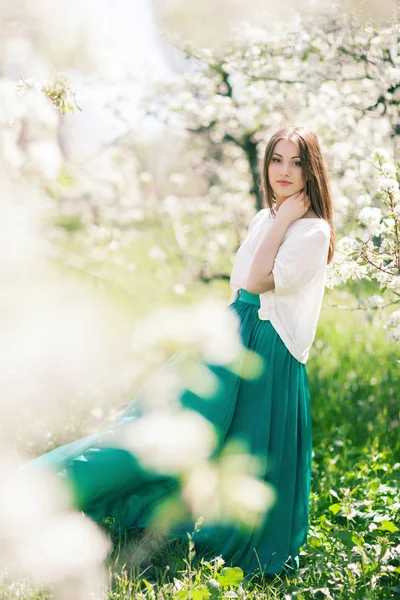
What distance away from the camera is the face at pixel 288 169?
7.34 ft

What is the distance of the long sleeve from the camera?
213 centimetres

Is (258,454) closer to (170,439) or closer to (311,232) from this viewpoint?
(170,439)

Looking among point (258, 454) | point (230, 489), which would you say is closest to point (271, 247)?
point (258, 454)

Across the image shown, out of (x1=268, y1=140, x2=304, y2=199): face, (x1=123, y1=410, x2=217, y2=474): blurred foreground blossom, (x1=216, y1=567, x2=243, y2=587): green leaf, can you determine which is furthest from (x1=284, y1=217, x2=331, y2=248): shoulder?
(x1=216, y1=567, x2=243, y2=587): green leaf

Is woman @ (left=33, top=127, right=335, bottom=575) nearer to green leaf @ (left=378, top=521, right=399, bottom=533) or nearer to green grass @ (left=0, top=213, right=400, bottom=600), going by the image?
green grass @ (left=0, top=213, right=400, bottom=600)

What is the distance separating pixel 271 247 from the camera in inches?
86.8

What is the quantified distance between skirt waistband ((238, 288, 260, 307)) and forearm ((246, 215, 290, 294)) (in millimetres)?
131

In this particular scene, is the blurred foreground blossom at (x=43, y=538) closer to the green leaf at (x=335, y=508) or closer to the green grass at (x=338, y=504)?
the green grass at (x=338, y=504)

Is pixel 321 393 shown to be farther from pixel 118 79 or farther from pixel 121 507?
pixel 118 79

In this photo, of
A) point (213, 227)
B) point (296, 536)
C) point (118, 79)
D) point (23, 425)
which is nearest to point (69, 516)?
point (296, 536)

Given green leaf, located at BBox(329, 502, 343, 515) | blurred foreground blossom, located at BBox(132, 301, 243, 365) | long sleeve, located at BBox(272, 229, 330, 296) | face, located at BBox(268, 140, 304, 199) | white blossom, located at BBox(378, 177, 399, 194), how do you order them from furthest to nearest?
green leaf, located at BBox(329, 502, 343, 515) → blurred foreground blossom, located at BBox(132, 301, 243, 365) → face, located at BBox(268, 140, 304, 199) → long sleeve, located at BBox(272, 229, 330, 296) → white blossom, located at BBox(378, 177, 399, 194)

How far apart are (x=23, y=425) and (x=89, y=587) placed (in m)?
1.33

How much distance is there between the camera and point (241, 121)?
13.4 ft

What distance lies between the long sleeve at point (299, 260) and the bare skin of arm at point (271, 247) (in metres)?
0.03
